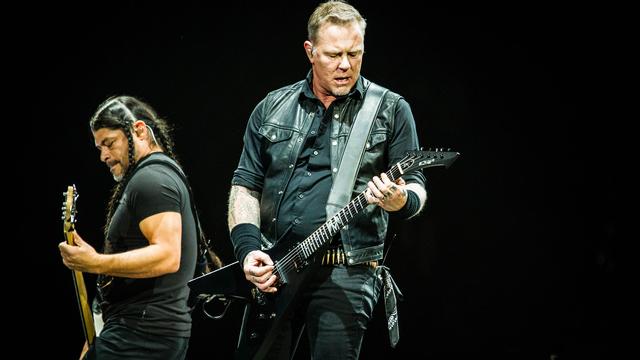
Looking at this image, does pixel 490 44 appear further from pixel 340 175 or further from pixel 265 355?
pixel 265 355

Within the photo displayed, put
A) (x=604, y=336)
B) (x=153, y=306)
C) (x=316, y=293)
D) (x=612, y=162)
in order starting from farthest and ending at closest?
(x=612, y=162) → (x=604, y=336) → (x=153, y=306) → (x=316, y=293)

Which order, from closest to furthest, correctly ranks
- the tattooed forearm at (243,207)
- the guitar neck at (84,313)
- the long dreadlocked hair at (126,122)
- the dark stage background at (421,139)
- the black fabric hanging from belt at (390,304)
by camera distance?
the black fabric hanging from belt at (390,304) → the tattooed forearm at (243,207) → the guitar neck at (84,313) → the long dreadlocked hair at (126,122) → the dark stage background at (421,139)

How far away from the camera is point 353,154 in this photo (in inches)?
99.6

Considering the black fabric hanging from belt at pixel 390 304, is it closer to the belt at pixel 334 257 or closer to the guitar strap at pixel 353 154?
the belt at pixel 334 257

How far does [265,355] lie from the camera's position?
2500 millimetres

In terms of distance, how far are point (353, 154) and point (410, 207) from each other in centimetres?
33

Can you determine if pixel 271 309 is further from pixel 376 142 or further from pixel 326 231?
pixel 376 142

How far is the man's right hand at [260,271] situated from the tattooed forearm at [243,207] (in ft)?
0.68

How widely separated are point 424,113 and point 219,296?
2.24m

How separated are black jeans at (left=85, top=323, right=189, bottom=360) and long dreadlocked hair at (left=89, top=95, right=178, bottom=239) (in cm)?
47

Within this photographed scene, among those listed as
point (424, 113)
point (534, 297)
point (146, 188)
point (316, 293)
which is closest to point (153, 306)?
point (146, 188)

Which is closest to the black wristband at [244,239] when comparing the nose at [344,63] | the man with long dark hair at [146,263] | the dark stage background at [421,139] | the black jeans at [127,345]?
the man with long dark hair at [146,263]

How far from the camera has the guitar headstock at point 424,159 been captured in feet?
7.72

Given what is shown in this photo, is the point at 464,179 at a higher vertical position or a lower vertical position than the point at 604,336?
higher
